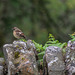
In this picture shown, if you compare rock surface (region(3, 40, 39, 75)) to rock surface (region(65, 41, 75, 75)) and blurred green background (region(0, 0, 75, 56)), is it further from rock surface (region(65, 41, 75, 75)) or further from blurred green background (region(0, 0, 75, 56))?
blurred green background (region(0, 0, 75, 56))

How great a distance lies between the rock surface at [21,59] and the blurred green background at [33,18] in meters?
5.40

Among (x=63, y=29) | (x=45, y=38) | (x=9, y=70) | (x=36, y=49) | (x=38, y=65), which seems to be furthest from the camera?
(x=63, y=29)

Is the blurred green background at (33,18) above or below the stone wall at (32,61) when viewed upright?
above

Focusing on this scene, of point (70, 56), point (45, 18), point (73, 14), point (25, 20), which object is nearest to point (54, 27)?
point (45, 18)

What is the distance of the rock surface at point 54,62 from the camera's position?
6.13 m

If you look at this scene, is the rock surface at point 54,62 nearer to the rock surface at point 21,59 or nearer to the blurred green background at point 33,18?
the rock surface at point 21,59

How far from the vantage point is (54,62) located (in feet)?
20.6

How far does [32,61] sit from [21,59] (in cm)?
32

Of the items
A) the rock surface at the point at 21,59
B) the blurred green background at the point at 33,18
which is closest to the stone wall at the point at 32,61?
the rock surface at the point at 21,59

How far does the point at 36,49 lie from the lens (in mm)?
7309

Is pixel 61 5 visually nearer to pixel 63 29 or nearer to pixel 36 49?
pixel 63 29

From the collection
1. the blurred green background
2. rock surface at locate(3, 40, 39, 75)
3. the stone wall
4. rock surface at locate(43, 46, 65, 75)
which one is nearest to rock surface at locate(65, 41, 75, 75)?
the stone wall

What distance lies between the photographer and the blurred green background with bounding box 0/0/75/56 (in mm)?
12516

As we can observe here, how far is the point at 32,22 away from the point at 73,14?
3.33 metres
